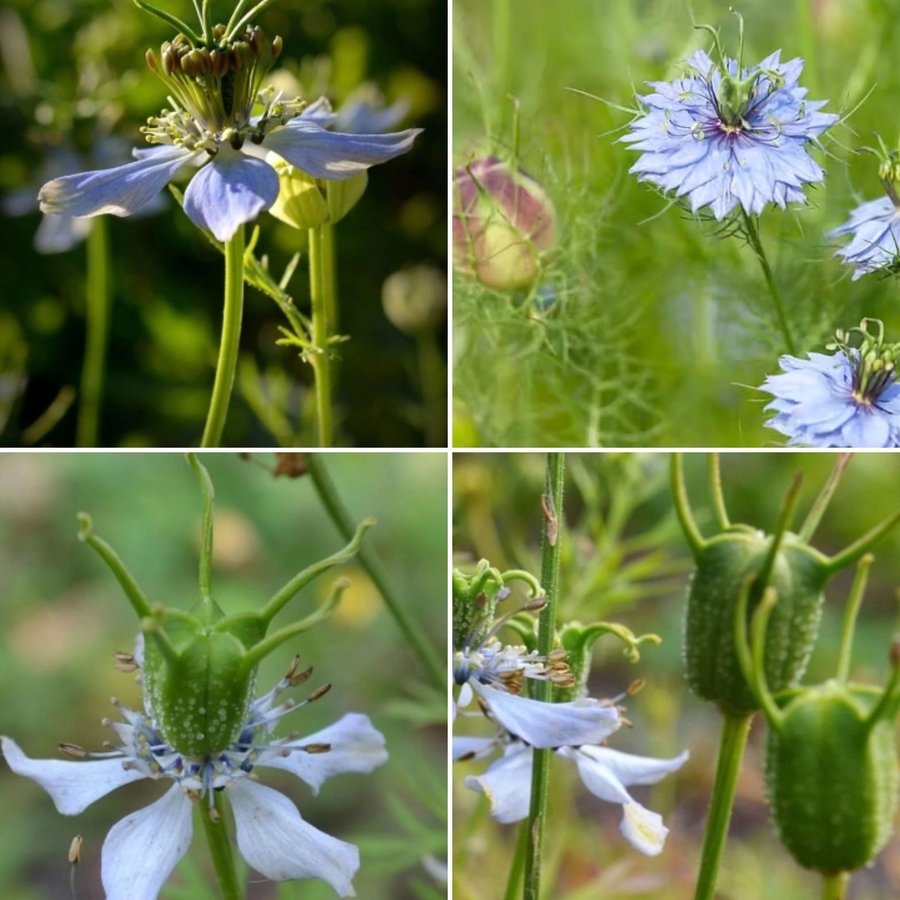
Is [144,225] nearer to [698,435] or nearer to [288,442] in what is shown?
[288,442]

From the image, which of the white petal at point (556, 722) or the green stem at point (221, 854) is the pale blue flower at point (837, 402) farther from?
the green stem at point (221, 854)

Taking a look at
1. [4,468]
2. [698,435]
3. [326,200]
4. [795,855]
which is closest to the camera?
[795,855]

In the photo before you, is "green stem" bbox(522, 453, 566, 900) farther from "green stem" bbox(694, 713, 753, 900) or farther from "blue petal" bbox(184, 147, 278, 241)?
"blue petal" bbox(184, 147, 278, 241)

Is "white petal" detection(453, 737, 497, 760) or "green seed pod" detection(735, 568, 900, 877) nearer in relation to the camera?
"green seed pod" detection(735, 568, 900, 877)

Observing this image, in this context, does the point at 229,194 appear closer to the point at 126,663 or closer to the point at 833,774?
the point at 126,663

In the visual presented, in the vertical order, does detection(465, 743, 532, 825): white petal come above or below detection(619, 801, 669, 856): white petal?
above

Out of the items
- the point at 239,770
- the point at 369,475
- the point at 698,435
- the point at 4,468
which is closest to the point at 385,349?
the point at 369,475

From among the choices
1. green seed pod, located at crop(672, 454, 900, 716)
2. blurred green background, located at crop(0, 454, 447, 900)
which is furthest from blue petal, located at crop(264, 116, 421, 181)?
blurred green background, located at crop(0, 454, 447, 900)

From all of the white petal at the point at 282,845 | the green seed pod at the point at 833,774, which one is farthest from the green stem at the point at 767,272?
the white petal at the point at 282,845
